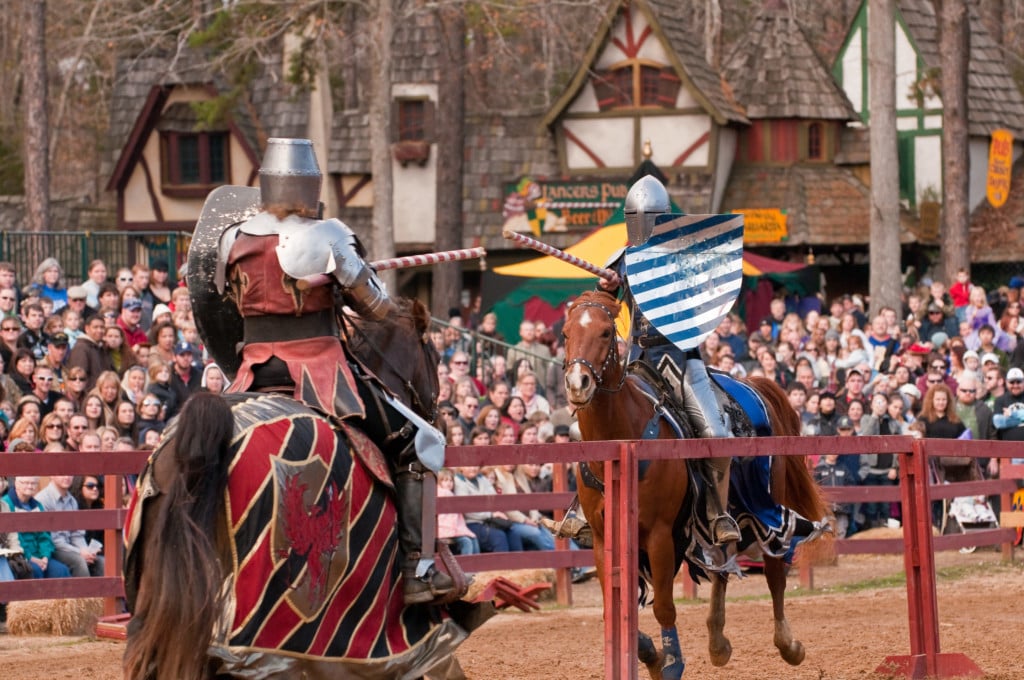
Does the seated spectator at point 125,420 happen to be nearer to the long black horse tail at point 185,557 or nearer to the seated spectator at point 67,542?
the seated spectator at point 67,542

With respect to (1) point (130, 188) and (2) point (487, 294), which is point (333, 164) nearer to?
(1) point (130, 188)

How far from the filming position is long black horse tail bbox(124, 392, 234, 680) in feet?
20.9

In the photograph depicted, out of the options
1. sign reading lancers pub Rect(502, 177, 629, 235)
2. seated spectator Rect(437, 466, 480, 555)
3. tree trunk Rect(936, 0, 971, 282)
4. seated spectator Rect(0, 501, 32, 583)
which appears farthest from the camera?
sign reading lancers pub Rect(502, 177, 629, 235)

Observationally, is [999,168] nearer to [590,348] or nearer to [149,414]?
[149,414]

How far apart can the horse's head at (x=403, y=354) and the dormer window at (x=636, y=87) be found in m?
23.9

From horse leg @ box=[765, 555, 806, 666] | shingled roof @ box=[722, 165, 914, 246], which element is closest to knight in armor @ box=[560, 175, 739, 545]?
horse leg @ box=[765, 555, 806, 666]

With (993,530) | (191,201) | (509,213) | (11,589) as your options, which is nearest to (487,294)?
(509,213)

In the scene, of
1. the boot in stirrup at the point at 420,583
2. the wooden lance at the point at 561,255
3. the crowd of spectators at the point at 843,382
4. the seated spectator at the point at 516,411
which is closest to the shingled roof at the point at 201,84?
the crowd of spectators at the point at 843,382

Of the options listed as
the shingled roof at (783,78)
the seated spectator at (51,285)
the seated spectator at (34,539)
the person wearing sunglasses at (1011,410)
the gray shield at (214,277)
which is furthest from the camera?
the shingled roof at (783,78)

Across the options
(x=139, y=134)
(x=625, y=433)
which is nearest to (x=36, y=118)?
(x=139, y=134)

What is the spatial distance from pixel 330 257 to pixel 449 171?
23184mm

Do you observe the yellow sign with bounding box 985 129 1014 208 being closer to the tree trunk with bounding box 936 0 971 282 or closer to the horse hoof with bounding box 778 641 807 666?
the tree trunk with bounding box 936 0 971 282

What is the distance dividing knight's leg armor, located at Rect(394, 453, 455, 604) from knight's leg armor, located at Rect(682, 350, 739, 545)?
2543 mm

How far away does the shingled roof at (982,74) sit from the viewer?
33250 mm
